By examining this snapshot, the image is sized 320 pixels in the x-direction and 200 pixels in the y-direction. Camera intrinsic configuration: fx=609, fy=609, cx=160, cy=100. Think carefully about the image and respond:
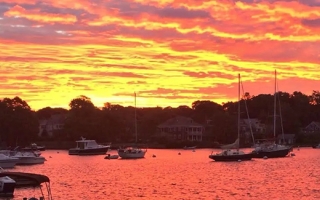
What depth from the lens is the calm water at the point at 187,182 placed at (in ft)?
189

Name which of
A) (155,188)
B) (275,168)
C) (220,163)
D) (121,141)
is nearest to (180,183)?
(155,188)

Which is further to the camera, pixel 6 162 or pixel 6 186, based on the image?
pixel 6 162

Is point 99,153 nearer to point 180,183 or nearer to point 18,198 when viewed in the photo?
point 180,183

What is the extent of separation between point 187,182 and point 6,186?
25847mm

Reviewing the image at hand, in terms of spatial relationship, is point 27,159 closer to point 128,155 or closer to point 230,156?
point 128,155

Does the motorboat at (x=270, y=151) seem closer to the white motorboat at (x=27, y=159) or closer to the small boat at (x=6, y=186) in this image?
the white motorboat at (x=27, y=159)

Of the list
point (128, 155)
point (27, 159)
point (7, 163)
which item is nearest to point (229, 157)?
point (128, 155)

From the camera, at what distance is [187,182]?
2827 inches

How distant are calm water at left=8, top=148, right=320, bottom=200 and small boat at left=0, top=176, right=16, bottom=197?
0.88 meters

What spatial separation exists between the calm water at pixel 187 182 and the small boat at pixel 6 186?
0.88 meters

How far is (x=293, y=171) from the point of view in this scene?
87.6 metres

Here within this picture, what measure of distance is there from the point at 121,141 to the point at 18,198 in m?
134

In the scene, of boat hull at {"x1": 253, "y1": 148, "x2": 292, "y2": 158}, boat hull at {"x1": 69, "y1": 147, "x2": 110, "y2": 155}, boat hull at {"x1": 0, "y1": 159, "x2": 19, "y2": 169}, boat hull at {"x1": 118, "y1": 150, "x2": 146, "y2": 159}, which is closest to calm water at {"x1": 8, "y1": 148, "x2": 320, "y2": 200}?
boat hull at {"x1": 0, "y1": 159, "x2": 19, "y2": 169}

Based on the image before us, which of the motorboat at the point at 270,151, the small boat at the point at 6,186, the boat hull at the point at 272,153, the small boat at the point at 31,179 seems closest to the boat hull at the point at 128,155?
the motorboat at the point at 270,151
